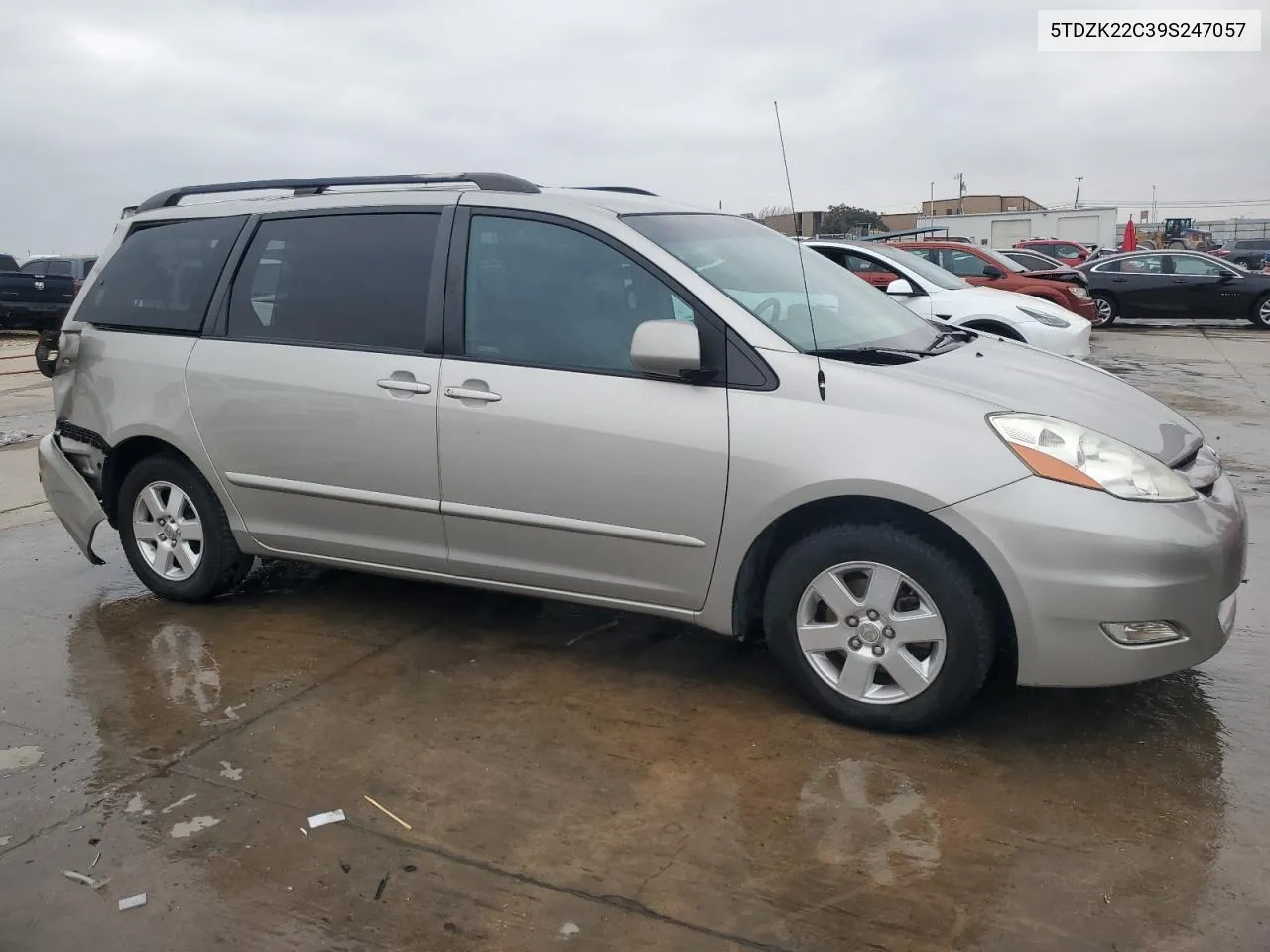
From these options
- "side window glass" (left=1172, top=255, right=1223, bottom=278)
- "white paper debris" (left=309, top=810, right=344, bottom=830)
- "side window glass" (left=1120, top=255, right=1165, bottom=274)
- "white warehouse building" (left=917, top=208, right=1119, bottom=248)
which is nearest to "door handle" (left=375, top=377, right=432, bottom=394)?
"white paper debris" (left=309, top=810, right=344, bottom=830)

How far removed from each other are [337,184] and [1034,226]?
46.5 meters

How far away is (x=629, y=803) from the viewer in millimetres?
3207

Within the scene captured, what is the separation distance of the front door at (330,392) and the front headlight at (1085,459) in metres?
2.04

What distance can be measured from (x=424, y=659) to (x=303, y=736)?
0.71 m

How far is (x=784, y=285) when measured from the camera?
4238mm

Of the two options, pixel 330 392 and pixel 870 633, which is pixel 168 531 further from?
pixel 870 633

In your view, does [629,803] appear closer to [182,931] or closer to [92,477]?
[182,931]

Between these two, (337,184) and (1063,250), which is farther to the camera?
(1063,250)

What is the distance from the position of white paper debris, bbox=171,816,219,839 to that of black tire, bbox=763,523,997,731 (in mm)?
1786

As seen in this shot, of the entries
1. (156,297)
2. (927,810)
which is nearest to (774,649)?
(927,810)

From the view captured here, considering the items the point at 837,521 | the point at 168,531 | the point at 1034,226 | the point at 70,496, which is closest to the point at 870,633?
the point at 837,521

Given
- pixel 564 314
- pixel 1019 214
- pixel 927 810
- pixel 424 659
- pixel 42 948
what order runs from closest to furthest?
pixel 42 948 → pixel 927 810 → pixel 564 314 → pixel 424 659 → pixel 1019 214

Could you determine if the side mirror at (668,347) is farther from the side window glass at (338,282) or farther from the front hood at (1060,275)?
the front hood at (1060,275)

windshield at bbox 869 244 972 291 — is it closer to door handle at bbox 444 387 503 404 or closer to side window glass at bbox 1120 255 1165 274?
door handle at bbox 444 387 503 404
